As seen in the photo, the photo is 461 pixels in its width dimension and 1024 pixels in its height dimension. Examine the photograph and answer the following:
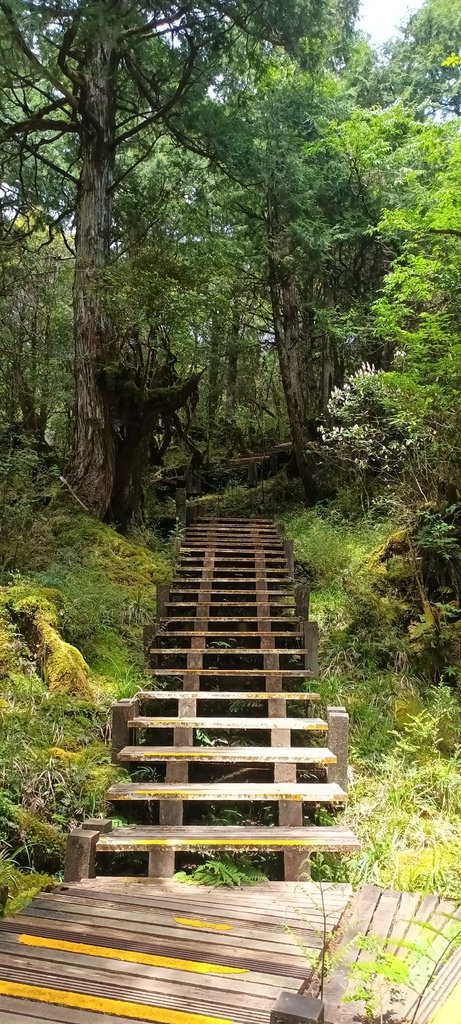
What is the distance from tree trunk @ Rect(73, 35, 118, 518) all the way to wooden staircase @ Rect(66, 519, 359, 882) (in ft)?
7.66

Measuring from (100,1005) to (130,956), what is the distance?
34cm

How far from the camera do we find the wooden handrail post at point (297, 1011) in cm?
175

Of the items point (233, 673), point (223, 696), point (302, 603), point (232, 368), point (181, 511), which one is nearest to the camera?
point (223, 696)

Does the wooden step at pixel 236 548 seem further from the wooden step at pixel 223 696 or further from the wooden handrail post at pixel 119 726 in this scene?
the wooden handrail post at pixel 119 726

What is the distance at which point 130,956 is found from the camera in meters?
2.57

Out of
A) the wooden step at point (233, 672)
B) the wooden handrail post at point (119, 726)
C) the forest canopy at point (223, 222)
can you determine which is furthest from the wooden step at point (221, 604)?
the wooden handrail post at point (119, 726)

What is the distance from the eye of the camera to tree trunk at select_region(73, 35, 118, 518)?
31.3 ft

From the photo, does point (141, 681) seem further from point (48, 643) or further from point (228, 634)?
point (228, 634)

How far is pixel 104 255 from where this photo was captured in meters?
9.73

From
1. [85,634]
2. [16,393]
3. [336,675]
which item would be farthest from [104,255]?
[336,675]

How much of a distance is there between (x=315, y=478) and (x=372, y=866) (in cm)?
1060

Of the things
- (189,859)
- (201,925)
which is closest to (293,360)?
(189,859)

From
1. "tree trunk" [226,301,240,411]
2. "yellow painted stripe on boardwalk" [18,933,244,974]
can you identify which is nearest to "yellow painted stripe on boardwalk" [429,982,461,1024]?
"yellow painted stripe on boardwalk" [18,933,244,974]

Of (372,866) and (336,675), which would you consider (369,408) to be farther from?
(372,866)
